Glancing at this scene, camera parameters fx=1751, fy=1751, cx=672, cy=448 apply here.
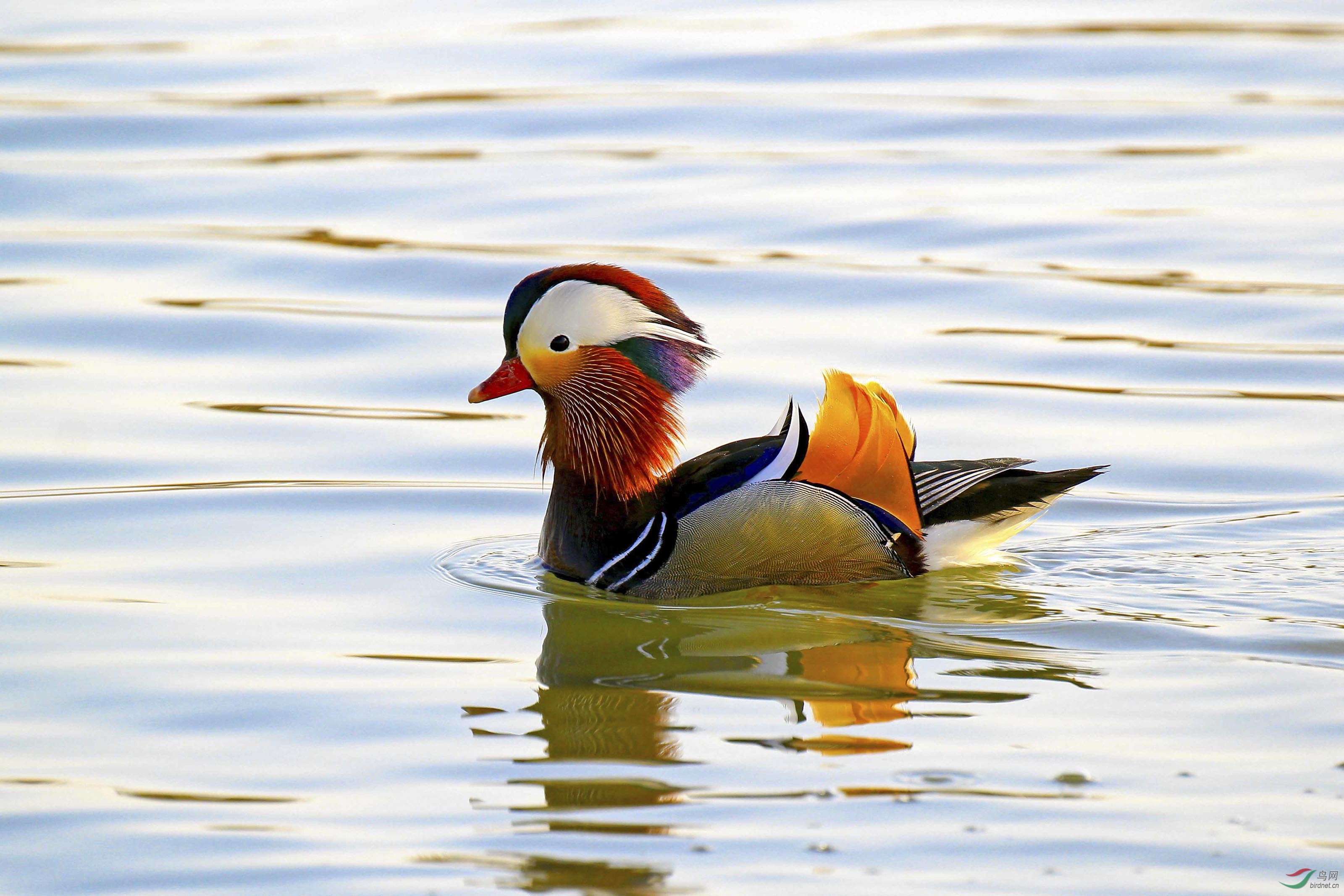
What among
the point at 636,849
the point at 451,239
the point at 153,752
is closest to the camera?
the point at 636,849

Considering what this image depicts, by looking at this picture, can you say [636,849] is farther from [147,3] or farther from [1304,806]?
[147,3]

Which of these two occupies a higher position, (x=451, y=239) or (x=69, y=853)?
(x=451, y=239)

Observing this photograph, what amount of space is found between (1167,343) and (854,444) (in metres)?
3.99

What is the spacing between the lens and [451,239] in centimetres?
1187

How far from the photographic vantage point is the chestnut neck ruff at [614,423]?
21.4ft

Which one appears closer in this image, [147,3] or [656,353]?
[656,353]

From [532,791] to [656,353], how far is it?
2246 millimetres

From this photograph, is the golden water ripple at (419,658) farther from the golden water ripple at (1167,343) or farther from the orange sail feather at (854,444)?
the golden water ripple at (1167,343)

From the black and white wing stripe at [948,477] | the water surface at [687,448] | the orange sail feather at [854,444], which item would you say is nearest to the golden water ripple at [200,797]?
the water surface at [687,448]

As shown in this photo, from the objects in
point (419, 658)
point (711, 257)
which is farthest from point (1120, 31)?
point (419, 658)

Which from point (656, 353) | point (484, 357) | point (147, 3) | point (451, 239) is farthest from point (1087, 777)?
point (147, 3)

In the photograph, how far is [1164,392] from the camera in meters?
8.98

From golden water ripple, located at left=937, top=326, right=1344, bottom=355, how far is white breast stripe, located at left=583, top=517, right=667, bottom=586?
153 inches

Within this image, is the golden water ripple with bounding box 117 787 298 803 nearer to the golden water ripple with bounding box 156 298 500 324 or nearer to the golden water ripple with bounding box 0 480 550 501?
the golden water ripple with bounding box 0 480 550 501
